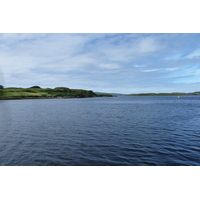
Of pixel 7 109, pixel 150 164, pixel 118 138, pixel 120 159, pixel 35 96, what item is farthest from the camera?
pixel 35 96

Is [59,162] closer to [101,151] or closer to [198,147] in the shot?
[101,151]

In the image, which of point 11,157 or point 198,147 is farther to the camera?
point 198,147

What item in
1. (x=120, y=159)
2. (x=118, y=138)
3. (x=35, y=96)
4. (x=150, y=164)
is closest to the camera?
(x=150, y=164)

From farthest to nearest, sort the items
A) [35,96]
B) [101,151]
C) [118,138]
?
[35,96] → [118,138] → [101,151]

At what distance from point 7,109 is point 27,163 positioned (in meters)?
7.71

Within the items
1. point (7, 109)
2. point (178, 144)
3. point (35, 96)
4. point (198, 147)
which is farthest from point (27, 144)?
point (35, 96)

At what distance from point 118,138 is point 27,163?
1040 cm

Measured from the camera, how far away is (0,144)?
52.6ft

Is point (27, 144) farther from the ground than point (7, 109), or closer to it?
closer to it

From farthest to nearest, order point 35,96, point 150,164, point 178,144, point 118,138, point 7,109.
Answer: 1. point 35,96
2. point 118,138
3. point 178,144
4. point 150,164
5. point 7,109

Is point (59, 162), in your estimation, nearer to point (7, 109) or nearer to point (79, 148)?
point (79, 148)

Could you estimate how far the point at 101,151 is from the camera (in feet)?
45.6

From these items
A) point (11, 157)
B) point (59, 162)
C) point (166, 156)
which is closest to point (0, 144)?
point (11, 157)

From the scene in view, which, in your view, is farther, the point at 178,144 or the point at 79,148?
the point at 178,144
